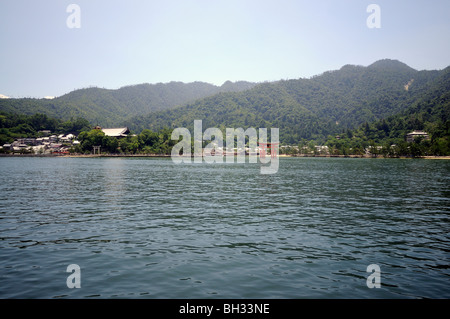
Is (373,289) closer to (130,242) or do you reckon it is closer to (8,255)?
(130,242)

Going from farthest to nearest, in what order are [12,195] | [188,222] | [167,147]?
1. [167,147]
2. [12,195]
3. [188,222]

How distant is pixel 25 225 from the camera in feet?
61.0

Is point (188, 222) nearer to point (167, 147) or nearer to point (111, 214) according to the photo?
point (111, 214)

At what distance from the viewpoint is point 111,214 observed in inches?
874

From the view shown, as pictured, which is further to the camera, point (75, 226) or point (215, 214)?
point (215, 214)

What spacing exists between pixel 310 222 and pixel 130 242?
1091 cm

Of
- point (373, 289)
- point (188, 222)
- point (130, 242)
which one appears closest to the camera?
point (373, 289)
